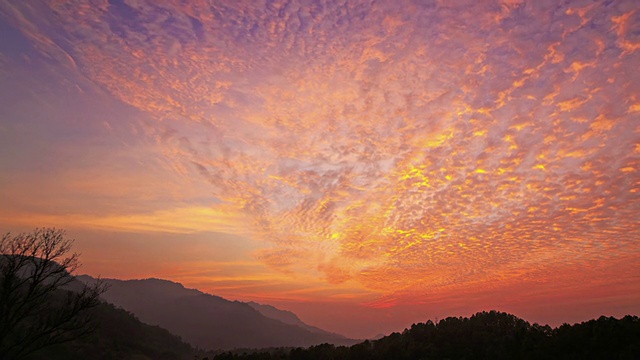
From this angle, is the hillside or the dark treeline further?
the hillside

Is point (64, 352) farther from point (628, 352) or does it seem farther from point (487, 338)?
point (628, 352)

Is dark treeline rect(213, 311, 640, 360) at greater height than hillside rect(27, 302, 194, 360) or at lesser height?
greater

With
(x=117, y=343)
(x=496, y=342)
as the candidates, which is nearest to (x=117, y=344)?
(x=117, y=343)

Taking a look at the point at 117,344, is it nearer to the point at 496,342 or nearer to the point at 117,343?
the point at 117,343

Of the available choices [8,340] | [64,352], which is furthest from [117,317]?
[8,340]

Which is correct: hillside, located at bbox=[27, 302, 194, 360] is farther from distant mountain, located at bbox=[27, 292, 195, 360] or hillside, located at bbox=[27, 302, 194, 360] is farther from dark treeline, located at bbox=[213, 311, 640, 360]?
dark treeline, located at bbox=[213, 311, 640, 360]

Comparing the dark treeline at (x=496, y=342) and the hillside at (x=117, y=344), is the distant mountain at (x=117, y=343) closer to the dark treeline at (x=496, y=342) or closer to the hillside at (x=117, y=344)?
the hillside at (x=117, y=344)

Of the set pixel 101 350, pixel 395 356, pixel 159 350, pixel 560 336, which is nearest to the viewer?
pixel 560 336

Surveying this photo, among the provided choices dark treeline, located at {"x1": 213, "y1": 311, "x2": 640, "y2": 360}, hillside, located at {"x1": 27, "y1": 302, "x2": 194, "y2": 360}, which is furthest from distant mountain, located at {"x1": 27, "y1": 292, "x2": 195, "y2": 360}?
dark treeline, located at {"x1": 213, "y1": 311, "x2": 640, "y2": 360}

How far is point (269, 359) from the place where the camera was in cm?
5434

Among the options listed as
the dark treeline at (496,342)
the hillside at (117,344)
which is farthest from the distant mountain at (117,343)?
the dark treeline at (496,342)

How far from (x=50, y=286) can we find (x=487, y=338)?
52.9 m

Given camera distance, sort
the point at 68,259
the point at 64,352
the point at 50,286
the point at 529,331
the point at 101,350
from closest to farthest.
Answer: the point at 50,286 → the point at 68,259 → the point at 529,331 → the point at 64,352 → the point at 101,350

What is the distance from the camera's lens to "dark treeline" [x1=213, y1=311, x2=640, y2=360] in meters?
39.3
